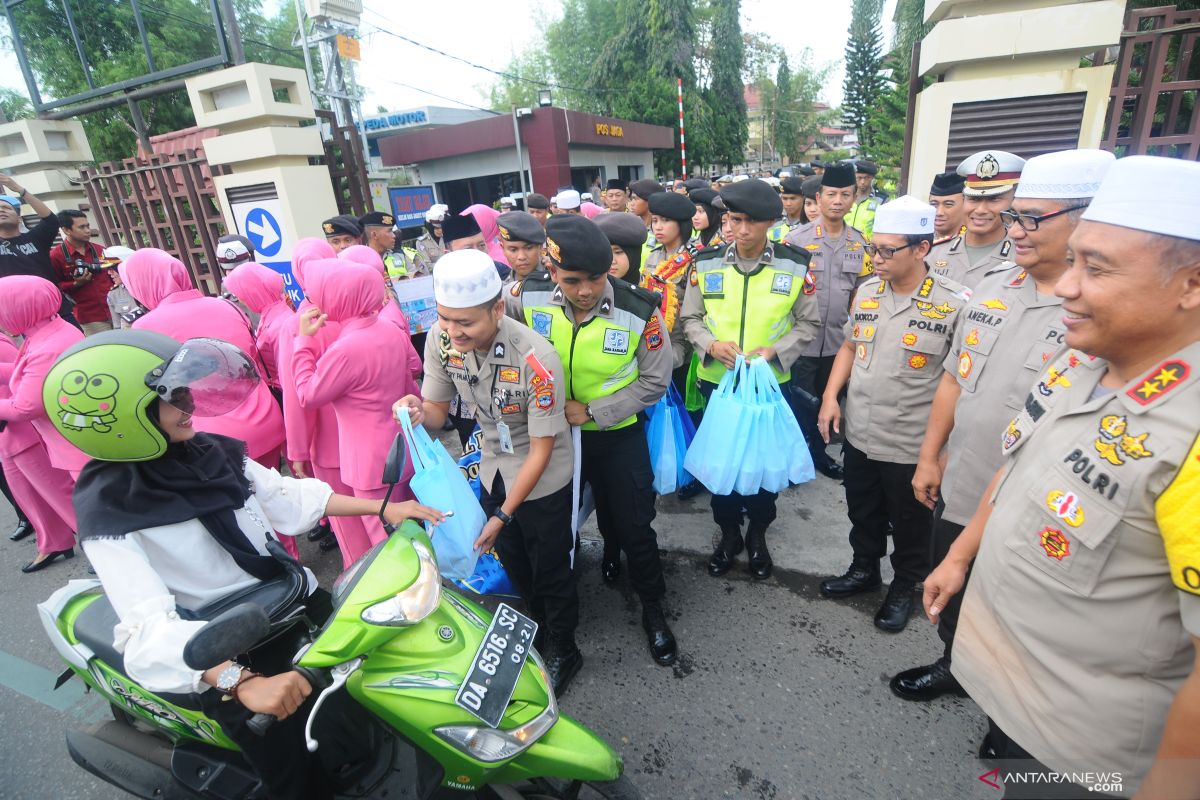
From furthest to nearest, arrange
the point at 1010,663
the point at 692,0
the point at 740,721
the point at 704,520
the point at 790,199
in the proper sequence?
1. the point at 692,0
2. the point at 790,199
3. the point at 704,520
4. the point at 740,721
5. the point at 1010,663

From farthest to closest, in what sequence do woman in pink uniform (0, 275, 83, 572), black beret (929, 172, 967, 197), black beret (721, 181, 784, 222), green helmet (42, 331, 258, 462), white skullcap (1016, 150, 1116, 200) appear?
black beret (929, 172, 967, 197) < woman in pink uniform (0, 275, 83, 572) < black beret (721, 181, 784, 222) < white skullcap (1016, 150, 1116, 200) < green helmet (42, 331, 258, 462)

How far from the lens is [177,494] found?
5.06 feet

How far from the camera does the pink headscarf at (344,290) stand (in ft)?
9.10

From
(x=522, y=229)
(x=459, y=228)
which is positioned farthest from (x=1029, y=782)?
(x=459, y=228)

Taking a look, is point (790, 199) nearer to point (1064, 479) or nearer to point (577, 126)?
point (1064, 479)

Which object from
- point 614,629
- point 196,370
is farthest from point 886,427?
point 196,370

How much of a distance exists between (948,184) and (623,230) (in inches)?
105

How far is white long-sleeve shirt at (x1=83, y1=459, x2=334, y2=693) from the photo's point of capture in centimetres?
133

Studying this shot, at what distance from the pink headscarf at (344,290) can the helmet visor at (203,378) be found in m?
1.17

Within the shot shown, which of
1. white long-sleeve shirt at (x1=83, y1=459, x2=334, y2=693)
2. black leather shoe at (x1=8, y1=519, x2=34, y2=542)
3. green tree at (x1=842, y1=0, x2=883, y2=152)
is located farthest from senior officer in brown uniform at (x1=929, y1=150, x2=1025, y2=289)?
green tree at (x1=842, y1=0, x2=883, y2=152)

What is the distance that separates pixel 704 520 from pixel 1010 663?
254cm

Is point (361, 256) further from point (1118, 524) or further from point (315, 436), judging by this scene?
point (1118, 524)

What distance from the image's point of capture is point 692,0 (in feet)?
80.6

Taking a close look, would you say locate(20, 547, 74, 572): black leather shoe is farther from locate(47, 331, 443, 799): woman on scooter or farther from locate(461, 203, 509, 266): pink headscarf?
locate(461, 203, 509, 266): pink headscarf
